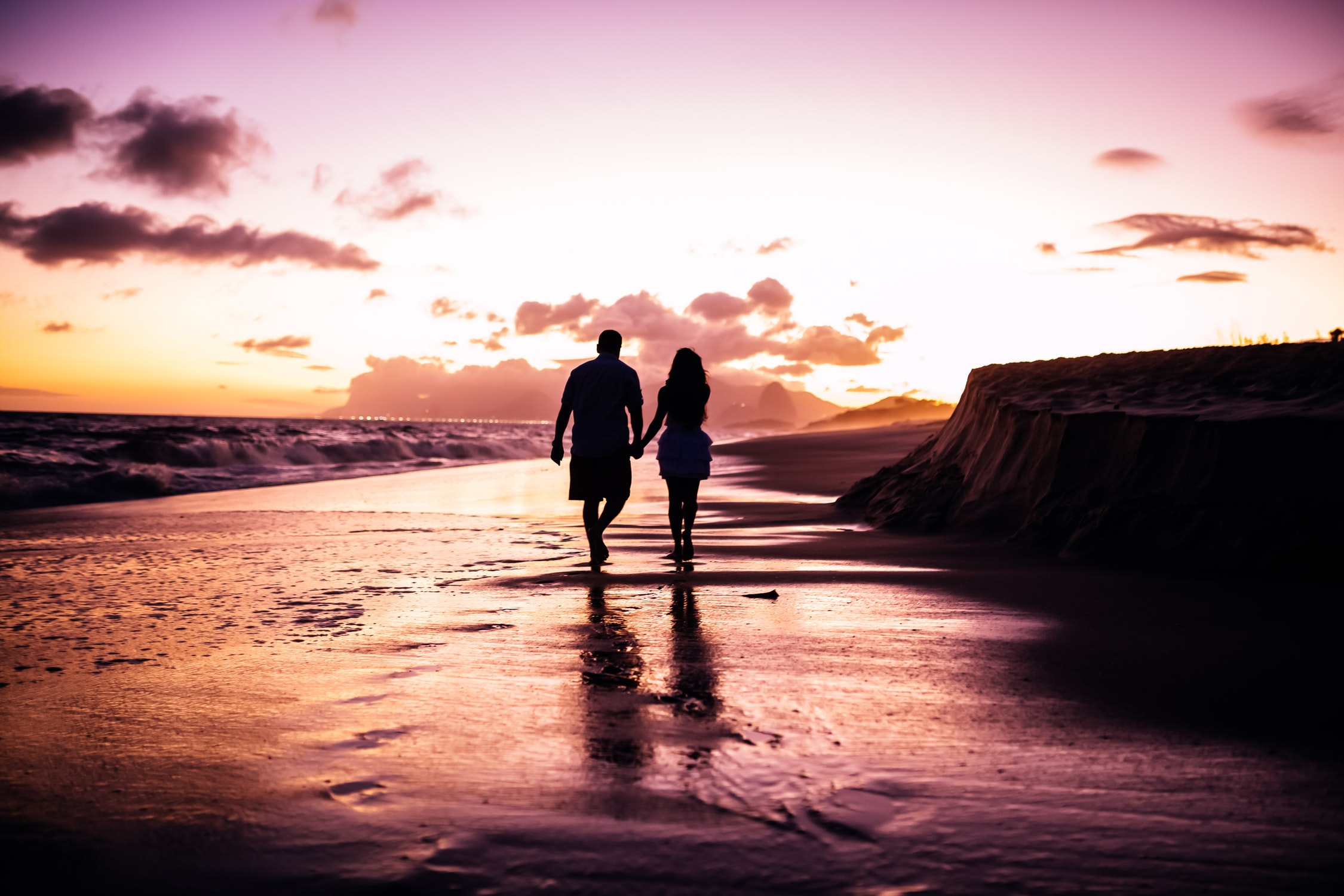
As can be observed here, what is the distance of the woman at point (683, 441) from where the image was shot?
6.77 meters

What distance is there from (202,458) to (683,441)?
23.5 meters

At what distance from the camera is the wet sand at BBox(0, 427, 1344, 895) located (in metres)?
1.79

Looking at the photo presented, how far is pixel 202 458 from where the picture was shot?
25.0 metres

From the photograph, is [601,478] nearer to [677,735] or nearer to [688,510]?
[688,510]

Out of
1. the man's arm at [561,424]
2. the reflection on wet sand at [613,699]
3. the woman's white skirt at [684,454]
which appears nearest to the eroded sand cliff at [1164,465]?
the woman's white skirt at [684,454]

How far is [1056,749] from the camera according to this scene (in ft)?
7.88

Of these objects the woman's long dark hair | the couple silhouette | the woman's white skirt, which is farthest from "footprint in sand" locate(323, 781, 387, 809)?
the woman's long dark hair

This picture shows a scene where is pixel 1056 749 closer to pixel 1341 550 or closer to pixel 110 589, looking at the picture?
pixel 1341 550

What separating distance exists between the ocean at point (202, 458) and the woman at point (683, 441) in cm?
1323

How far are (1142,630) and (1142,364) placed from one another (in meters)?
4.89

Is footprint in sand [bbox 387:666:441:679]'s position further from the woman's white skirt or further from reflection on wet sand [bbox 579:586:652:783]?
the woman's white skirt

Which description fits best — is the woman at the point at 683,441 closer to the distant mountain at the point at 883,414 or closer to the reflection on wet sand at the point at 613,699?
the reflection on wet sand at the point at 613,699

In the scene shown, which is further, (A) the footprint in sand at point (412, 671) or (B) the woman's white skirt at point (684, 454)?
(B) the woman's white skirt at point (684, 454)

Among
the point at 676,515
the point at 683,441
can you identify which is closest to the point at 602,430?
the point at 683,441
